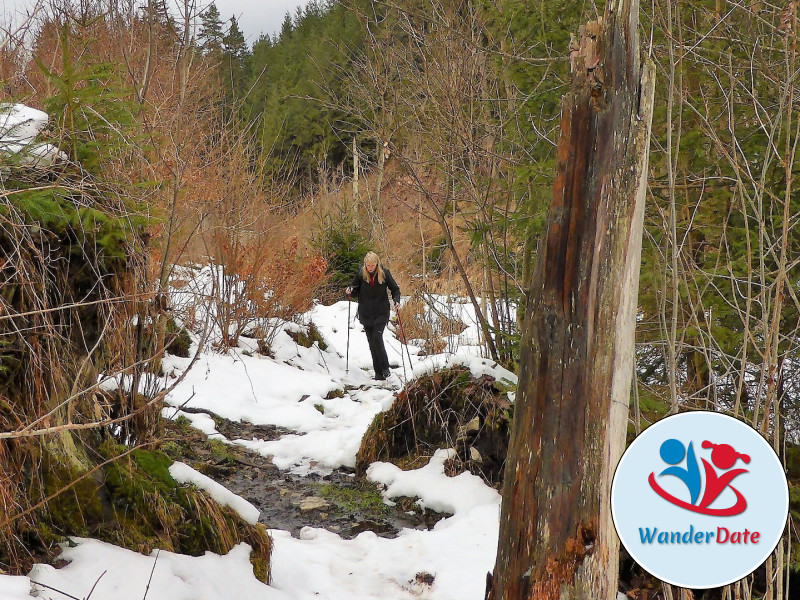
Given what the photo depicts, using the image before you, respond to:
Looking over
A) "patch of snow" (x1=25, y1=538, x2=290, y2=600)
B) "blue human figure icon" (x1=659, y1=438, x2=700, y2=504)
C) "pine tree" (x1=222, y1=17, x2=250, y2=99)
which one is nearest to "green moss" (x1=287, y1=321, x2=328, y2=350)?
"pine tree" (x1=222, y1=17, x2=250, y2=99)

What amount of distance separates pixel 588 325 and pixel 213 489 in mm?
2485

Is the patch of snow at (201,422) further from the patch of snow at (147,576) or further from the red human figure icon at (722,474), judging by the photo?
the red human figure icon at (722,474)

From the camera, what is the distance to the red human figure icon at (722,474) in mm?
1765

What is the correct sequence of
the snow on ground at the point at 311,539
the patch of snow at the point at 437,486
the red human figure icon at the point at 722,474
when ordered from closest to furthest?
the red human figure icon at the point at 722,474 < the snow on ground at the point at 311,539 < the patch of snow at the point at 437,486

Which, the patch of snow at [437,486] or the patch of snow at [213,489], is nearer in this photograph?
the patch of snow at [213,489]

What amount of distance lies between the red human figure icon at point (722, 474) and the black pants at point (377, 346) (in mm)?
7257

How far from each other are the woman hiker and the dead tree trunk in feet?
21.1

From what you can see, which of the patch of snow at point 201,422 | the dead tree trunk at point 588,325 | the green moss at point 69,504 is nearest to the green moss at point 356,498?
the patch of snow at point 201,422

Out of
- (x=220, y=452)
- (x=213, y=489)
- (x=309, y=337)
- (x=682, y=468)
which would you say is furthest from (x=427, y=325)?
(x=682, y=468)

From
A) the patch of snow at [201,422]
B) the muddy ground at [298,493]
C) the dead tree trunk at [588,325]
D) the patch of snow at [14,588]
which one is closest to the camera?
the dead tree trunk at [588,325]

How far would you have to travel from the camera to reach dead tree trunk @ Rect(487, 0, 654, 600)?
2199mm

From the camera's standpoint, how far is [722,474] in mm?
1769

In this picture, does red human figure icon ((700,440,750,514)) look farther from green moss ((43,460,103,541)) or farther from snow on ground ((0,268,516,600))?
green moss ((43,460,103,541))

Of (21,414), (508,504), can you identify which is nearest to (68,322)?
(21,414)
